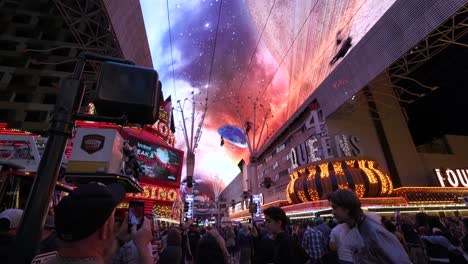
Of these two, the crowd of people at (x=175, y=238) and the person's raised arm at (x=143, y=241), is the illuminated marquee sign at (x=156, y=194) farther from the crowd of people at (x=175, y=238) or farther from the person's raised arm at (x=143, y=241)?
the person's raised arm at (x=143, y=241)

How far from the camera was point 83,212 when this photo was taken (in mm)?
1282

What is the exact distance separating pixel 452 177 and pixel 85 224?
105 ft

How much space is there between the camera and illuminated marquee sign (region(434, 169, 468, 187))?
22953 millimetres

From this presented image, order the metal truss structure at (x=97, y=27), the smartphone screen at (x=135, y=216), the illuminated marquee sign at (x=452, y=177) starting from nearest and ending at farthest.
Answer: the smartphone screen at (x=135, y=216), the metal truss structure at (x=97, y=27), the illuminated marquee sign at (x=452, y=177)

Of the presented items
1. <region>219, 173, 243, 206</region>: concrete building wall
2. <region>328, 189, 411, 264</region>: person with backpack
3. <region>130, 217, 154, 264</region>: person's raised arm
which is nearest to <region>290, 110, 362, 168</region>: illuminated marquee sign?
<region>328, 189, 411, 264</region>: person with backpack

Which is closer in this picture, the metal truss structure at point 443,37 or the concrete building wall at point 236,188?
the metal truss structure at point 443,37

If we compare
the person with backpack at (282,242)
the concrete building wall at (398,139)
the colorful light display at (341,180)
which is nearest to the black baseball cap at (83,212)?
the person with backpack at (282,242)

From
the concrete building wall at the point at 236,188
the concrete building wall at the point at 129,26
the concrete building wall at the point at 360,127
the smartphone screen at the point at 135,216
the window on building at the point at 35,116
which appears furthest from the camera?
the concrete building wall at the point at 236,188

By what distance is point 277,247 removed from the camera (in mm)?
3545

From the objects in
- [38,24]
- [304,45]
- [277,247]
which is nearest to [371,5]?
[304,45]

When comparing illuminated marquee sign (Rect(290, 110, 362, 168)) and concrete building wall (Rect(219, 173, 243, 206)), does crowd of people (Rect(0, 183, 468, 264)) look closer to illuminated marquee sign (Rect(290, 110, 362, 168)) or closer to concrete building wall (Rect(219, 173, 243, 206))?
illuminated marquee sign (Rect(290, 110, 362, 168))

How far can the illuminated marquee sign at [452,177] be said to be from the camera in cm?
2295

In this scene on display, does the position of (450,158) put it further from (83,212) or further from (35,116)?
(35,116)

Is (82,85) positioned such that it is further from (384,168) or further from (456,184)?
(456,184)
